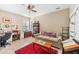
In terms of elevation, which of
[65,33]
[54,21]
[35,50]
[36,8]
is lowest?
[35,50]

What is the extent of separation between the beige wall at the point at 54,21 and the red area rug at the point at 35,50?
31cm

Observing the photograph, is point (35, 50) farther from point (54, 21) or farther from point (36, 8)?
point (36, 8)

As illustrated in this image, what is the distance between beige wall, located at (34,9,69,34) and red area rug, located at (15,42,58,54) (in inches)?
12.1

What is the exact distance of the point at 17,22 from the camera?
6.84 feet

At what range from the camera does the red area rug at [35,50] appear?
2.07 metres

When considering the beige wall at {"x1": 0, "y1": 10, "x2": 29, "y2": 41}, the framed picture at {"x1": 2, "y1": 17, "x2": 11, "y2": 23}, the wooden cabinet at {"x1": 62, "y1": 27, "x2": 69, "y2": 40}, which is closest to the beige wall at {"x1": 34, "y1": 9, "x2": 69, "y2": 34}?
the wooden cabinet at {"x1": 62, "y1": 27, "x2": 69, "y2": 40}

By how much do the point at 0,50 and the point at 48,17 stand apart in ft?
3.19

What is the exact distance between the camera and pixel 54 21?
6.91 ft

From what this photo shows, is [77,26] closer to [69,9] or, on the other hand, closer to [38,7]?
[69,9]

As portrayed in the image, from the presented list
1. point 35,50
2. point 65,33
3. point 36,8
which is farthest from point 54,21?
point 35,50

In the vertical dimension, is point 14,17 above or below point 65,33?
above

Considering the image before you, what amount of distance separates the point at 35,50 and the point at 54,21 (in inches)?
23.1

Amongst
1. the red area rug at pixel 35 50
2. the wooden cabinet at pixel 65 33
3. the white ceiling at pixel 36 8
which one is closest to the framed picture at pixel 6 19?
the white ceiling at pixel 36 8

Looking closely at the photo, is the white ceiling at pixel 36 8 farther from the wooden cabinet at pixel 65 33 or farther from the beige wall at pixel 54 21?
the wooden cabinet at pixel 65 33
